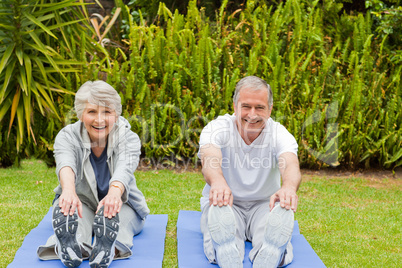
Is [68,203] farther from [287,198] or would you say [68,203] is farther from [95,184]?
[287,198]

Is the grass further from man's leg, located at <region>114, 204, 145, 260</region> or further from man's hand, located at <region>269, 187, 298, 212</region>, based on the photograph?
man's hand, located at <region>269, 187, 298, 212</region>

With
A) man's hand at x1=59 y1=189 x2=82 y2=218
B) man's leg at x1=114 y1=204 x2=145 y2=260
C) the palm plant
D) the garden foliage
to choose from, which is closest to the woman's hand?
man's hand at x1=59 y1=189 x2=82 y2=218

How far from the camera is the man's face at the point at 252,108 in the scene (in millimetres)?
2945

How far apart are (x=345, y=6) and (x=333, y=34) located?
1336 mm

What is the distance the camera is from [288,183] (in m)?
2.79

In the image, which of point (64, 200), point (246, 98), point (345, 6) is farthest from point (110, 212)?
point (345, 6)

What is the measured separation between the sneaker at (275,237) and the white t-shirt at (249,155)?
53 cm

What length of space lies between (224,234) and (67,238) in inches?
34.3

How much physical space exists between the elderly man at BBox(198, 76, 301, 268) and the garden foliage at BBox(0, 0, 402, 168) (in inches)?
111

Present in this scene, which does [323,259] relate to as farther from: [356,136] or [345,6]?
[345,6]

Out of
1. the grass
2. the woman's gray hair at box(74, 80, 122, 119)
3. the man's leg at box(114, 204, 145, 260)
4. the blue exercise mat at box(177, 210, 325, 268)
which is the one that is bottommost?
the grass

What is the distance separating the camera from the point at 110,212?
106 inches

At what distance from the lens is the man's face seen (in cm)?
295

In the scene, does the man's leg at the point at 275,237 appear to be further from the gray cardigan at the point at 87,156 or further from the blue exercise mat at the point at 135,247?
the gray cardigan at the point at 87,156
